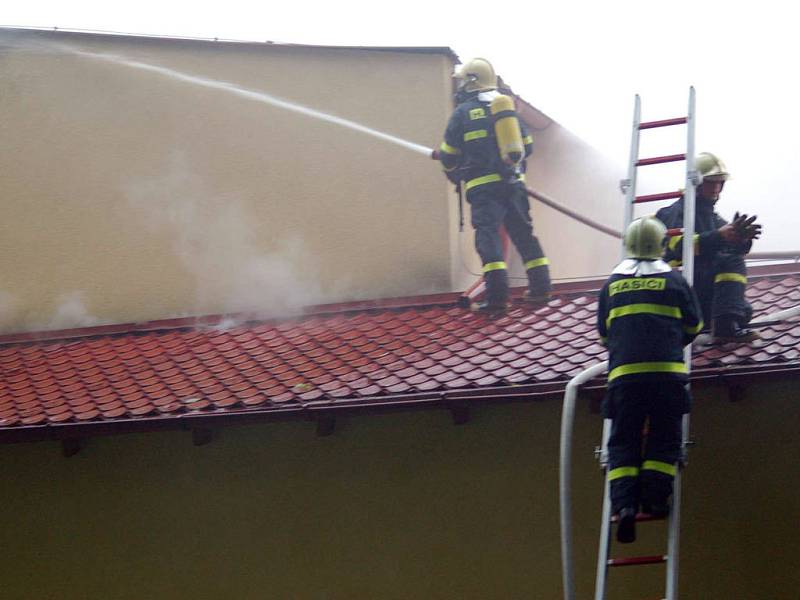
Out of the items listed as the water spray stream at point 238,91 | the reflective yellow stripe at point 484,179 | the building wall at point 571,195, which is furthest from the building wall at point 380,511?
the building wall at point 571,195

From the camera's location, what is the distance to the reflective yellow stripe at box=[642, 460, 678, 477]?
5617 millimetres

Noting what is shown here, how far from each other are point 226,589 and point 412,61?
4.61m

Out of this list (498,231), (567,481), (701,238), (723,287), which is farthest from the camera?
(498,231)

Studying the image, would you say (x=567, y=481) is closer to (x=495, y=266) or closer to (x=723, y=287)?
(x=723, y=287)

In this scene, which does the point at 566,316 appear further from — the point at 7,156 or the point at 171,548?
the point at 7,156

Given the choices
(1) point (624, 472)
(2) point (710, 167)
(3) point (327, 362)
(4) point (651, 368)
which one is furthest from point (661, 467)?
(3) point (327, 362)

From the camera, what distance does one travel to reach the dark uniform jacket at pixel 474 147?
8352 mm

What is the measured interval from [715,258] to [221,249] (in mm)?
4459

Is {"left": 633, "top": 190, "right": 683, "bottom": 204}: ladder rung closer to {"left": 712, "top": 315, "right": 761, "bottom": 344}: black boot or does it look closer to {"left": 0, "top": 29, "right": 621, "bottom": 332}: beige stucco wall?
{"left": 712, "top": 315, "right": 761, "bottom": 344}: black boot

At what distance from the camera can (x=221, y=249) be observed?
392 inches

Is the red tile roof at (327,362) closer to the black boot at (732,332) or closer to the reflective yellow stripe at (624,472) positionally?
the black boot at (732,332)

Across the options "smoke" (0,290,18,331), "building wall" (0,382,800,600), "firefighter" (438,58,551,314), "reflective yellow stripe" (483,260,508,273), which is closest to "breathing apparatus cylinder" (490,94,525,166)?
"firefighter" (438,58,551,314)

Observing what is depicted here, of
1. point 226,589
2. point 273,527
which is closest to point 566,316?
point 273,527

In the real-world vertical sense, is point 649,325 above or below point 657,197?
below
